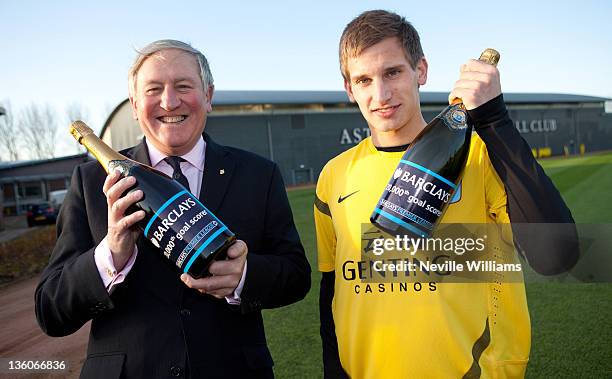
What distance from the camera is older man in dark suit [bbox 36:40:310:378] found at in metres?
1.80

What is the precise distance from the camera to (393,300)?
6.23ft

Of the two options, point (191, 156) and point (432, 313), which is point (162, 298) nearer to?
point (191, 156)

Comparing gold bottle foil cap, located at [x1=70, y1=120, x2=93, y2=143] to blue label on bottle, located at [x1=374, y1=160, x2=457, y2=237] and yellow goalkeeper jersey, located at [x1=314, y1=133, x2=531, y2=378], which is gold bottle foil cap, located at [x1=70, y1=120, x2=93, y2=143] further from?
blue label on bottle, located at [x1=374, y1=160, x2=457, y2=237]

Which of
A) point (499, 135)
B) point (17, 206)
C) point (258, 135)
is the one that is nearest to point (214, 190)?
point (499, 135)

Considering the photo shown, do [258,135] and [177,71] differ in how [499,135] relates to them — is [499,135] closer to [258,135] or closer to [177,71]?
[177,71]

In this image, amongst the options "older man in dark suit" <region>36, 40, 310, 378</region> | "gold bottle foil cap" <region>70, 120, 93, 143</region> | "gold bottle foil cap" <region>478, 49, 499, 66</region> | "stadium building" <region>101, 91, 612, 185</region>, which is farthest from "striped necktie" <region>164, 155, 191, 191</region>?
"stadium building" <region>101, 91, 612, 185</region>

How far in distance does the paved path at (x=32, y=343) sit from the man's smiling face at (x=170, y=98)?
3.89 meters

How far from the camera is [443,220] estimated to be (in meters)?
1.95

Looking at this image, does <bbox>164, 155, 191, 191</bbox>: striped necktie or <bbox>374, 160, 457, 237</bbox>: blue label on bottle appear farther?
<bbox>164, 155, 191, 191</bbox>: striped necktie

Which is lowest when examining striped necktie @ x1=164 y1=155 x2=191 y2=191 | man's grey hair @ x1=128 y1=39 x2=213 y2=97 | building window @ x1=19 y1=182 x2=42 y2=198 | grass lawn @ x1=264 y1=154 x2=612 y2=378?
building window @ x1=19 y1=182 x2=42 y2=198

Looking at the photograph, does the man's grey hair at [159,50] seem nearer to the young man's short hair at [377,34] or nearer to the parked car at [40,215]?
the young man's short hair at [377,34]

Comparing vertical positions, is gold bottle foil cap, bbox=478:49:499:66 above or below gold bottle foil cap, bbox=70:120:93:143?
above

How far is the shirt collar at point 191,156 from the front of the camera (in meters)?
2.15

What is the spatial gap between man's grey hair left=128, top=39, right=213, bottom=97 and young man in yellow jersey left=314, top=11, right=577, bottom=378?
0.66 metres
